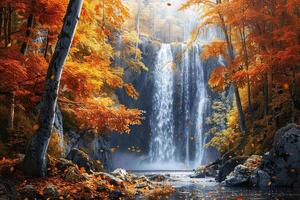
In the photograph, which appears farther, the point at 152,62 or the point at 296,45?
the point at 152,62

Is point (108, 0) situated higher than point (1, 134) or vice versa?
point (108, 0)

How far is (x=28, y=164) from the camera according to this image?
8.75 m

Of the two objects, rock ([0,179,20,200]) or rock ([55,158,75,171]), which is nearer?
rock ([0,179,20,200])

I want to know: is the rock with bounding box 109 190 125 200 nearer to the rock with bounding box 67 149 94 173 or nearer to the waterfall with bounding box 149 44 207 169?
the rock with bounding box 67 149 94 173

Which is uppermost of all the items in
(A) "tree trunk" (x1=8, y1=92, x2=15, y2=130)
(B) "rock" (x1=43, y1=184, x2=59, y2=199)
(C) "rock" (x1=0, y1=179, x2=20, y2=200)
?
(A) "tree trunk" (x1=8, y1=92, x2=15, y2=130)

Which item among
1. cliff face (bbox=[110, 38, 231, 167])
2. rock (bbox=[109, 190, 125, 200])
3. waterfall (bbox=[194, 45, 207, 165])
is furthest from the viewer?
cliff face (bbox=[110, 38, 231, 167])

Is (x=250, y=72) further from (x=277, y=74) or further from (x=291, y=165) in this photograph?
(x=291, y=165)

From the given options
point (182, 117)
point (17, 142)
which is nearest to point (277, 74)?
point (17, 142)

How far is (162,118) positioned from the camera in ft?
120

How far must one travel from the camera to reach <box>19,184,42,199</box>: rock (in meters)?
7.62

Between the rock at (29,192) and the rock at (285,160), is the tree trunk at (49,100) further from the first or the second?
the rock at (285,160)

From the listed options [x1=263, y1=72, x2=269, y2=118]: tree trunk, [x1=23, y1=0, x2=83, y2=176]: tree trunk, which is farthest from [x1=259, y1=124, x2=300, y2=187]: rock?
[x1=23, y1=0, x2=83, y2=176]: tree trunk

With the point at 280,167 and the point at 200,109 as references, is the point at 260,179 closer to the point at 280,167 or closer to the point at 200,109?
the point at 280,167

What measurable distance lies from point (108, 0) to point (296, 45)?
6990 mm
